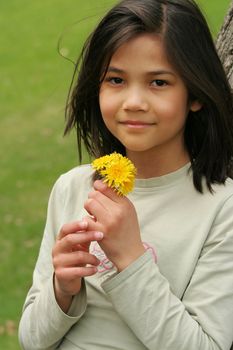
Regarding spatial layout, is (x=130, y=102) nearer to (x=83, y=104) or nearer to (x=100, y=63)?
(x=100, y=63)

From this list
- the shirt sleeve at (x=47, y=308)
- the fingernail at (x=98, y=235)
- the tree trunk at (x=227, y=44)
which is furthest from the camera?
the tree trunk at (x=227, y=44)

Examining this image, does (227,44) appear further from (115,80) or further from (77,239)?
(77,239)

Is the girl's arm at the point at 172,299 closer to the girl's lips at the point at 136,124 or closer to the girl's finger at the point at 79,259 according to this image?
the girl's finger at the point at 79,259

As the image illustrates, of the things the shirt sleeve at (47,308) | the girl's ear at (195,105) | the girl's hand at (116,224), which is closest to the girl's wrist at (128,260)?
the girl's hand at (116,224)

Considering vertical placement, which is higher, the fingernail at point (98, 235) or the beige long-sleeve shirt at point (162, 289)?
the fingernail at point (98, 235)

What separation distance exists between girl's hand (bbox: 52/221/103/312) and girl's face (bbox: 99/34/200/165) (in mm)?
311

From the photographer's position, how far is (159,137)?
2.51 m

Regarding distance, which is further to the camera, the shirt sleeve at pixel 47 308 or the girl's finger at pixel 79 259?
the shirt sleeve at pixel 47 308

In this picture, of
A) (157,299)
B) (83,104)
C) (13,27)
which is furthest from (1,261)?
(13,27)

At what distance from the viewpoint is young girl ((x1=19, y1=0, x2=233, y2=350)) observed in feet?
7.98

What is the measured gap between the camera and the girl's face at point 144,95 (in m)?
2.46

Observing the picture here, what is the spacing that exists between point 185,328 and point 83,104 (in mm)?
874

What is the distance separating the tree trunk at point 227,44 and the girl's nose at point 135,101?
2.53 ft

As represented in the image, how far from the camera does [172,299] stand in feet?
8.00
